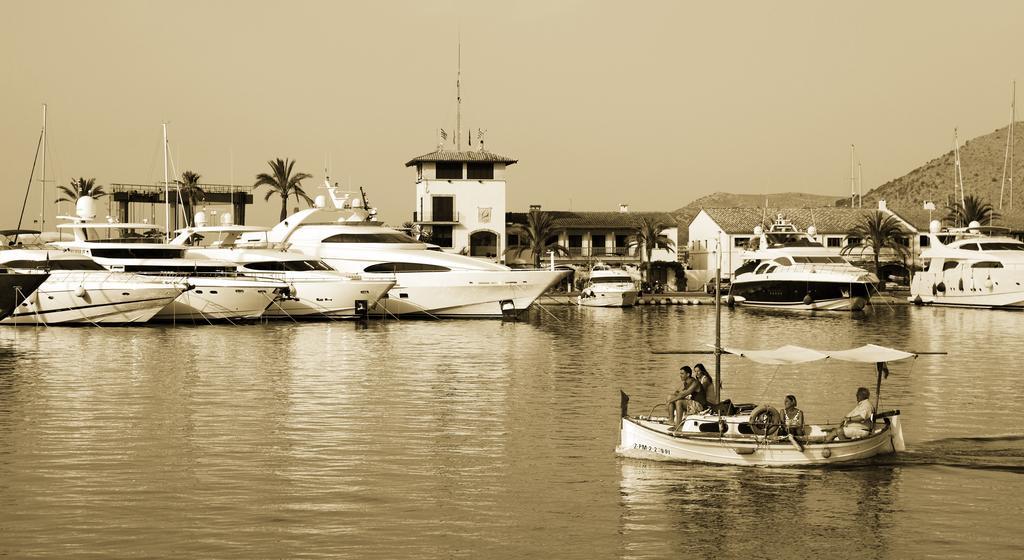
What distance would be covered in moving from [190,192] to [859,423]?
88795mm

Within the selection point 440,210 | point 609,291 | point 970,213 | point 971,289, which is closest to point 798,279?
point 609,291

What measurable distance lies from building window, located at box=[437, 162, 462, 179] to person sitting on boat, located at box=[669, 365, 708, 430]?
2854 inches

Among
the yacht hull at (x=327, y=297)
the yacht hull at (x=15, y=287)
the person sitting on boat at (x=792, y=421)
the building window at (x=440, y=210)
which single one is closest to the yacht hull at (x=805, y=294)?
the building window at (x=440, y=210)

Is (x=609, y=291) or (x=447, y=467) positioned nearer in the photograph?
(x=447, y=467)

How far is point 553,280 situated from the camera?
64000 mm

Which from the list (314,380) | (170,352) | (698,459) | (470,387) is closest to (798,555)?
(698,459)

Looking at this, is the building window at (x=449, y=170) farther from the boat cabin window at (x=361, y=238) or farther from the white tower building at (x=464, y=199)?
the boat cabin window at (x=361, y=238)

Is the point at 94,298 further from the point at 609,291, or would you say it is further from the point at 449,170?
the point at 449,170

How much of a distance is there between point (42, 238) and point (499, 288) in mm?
33648

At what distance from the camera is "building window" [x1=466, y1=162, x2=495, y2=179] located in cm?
9581

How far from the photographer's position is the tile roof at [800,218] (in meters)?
102

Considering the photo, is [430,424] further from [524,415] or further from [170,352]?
[170,352]

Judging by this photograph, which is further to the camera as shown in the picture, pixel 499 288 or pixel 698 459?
pixel 499 288

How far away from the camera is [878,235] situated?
96.7 m
